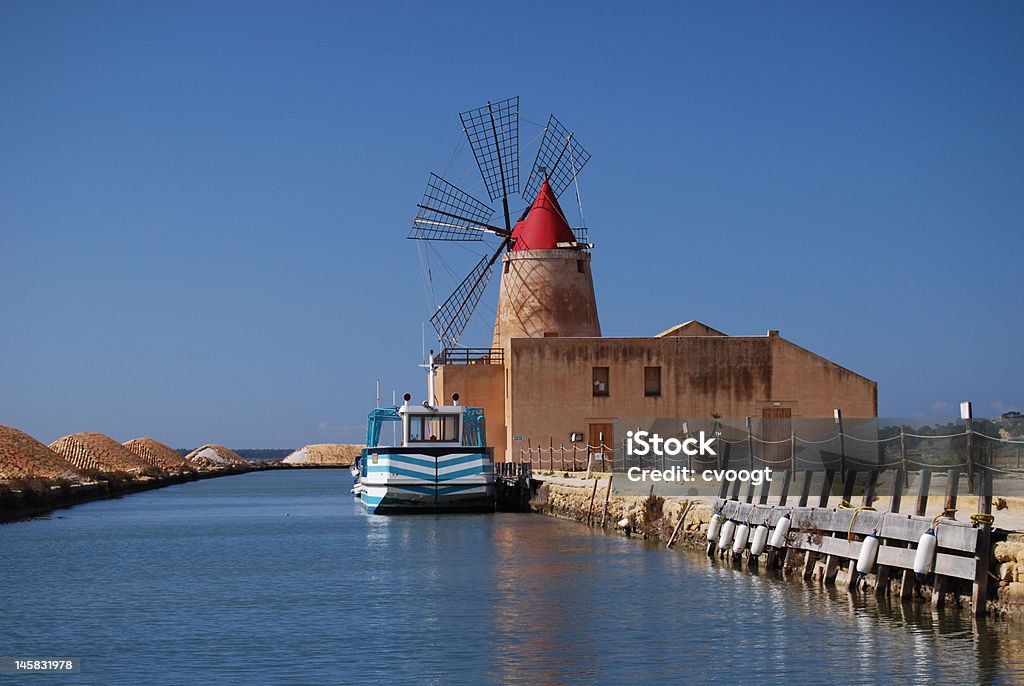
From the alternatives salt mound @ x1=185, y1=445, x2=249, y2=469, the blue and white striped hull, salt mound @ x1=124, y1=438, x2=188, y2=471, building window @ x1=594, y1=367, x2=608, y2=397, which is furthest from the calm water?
salt mound @ x1=185, y1=445, x2=249, y2=469

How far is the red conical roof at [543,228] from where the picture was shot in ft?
119

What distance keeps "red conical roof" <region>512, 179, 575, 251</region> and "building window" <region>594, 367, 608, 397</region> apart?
4.85m

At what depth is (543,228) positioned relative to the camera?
3669cm

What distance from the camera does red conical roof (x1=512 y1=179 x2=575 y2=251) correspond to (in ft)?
119

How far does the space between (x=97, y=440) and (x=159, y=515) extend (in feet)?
91.0

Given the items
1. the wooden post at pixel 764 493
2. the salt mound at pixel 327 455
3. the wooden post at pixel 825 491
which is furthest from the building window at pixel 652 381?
the salt mound at pixel 327 455

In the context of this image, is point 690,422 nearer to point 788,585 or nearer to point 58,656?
point 788,585

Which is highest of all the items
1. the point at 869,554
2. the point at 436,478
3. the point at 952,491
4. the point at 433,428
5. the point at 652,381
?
the point at 652,381

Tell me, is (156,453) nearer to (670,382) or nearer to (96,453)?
(96,453)

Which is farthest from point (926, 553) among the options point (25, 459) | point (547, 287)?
point (25, 459)

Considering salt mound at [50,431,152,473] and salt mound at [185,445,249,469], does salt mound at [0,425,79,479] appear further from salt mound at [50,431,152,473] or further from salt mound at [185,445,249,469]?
salt mound at [185,445,249,469]

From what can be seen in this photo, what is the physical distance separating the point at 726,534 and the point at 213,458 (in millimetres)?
76656

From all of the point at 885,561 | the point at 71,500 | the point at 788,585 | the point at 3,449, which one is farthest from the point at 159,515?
the point at 885,561

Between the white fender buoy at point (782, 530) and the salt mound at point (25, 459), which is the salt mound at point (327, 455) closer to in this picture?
the salt mound at point (25, 459)
